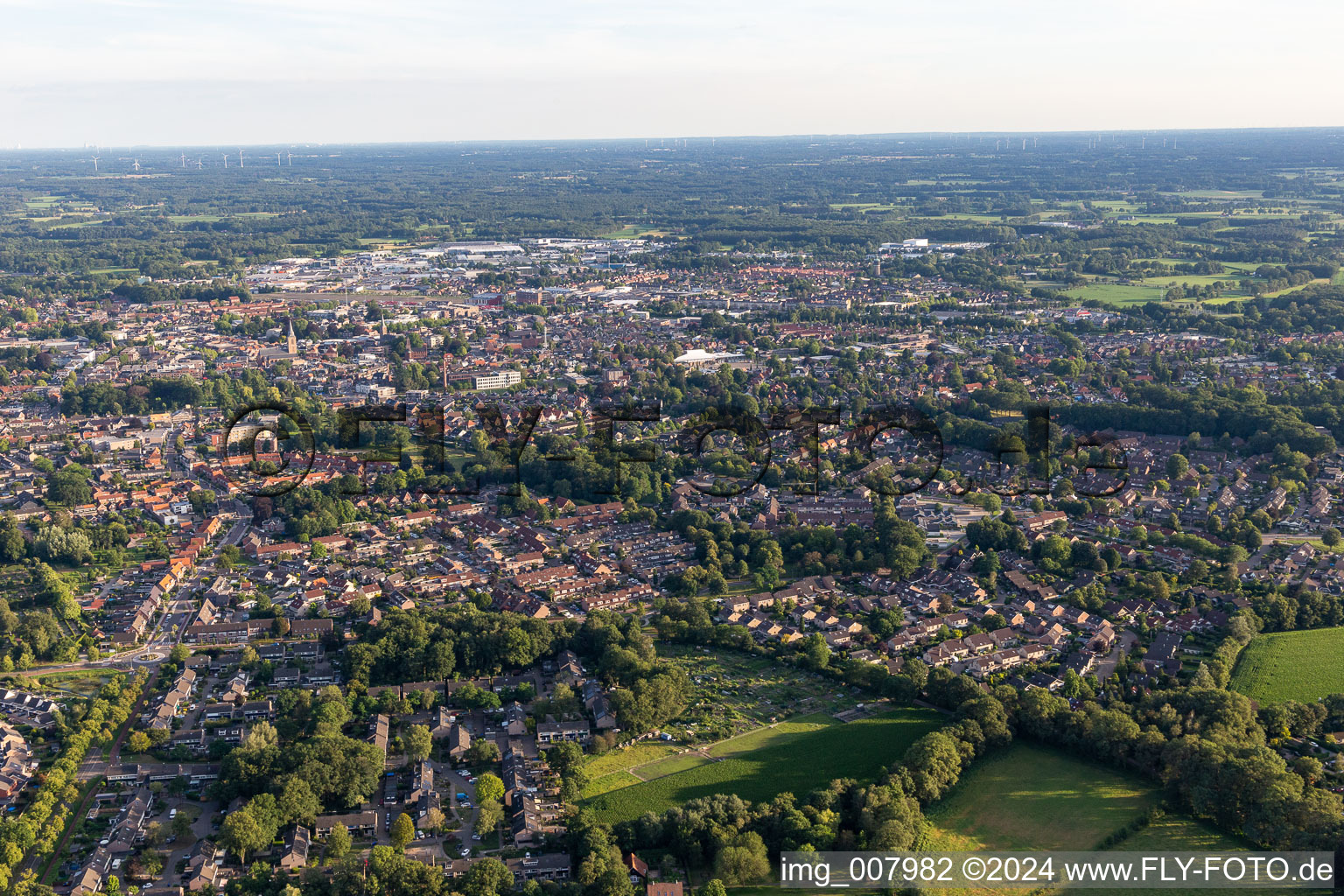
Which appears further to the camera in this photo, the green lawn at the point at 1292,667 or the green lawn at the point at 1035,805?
the green lawn at the point at 1292,667

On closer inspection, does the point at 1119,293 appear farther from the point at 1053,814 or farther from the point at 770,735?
the point at 1053,814

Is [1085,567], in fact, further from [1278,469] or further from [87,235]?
[87,235]

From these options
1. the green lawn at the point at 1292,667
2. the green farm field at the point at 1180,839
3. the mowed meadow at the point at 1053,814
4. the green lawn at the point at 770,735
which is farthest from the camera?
the green lawn at the point at 1292,667

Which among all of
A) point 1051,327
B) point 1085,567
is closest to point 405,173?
point 1051,327

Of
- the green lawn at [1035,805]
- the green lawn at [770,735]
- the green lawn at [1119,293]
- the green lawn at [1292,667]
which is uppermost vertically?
the green lawn at [1119,293]

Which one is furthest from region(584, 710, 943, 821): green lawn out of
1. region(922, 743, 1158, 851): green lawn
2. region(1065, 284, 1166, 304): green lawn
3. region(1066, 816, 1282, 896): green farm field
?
region(1065, 284, 1166, 304): green lawn

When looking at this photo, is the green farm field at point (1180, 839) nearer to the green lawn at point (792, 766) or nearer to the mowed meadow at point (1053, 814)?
the mowed meadow at point (1053, 814)

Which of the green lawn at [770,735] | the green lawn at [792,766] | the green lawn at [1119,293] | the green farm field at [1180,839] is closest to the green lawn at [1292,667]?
the green farm field at [1180,839]
